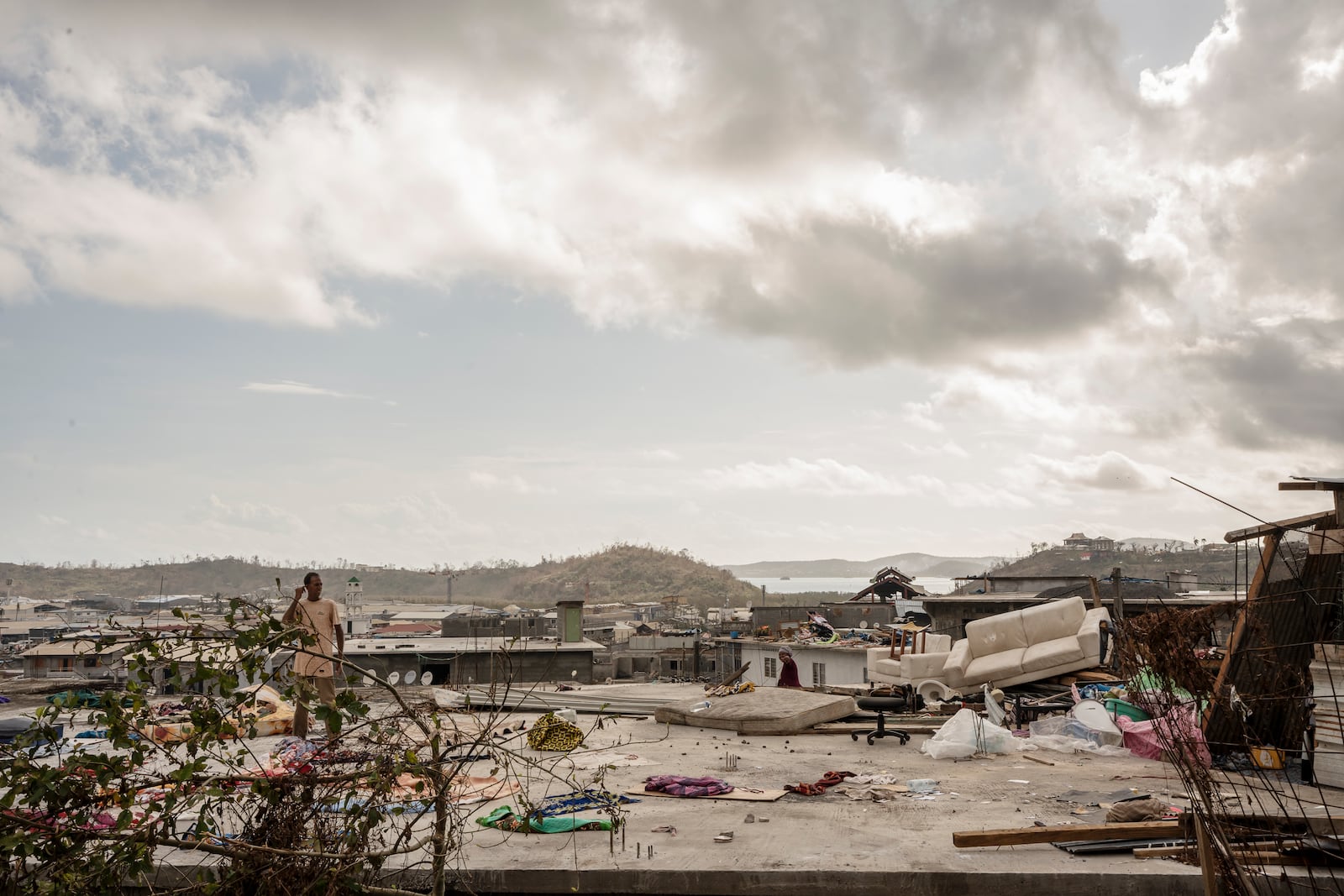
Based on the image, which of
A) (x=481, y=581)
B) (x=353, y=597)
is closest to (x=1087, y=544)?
(x=353, y=597)

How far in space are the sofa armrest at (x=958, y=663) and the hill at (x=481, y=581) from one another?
9410 centimetres

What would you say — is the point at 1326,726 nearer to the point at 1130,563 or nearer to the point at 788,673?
the point at 788,673

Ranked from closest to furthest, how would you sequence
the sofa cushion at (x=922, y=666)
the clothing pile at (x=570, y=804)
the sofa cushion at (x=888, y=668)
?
the clothing pile at (x=570, y=804) < the sofa cushion at (x=922, y=666) < the sofa cushion at (x=888, y=668)

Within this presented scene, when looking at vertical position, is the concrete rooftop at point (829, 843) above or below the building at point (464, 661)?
above

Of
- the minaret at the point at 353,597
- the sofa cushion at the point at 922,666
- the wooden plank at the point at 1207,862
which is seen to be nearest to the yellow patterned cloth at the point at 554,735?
the wooden plank at the point at 1207,862

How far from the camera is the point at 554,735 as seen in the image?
987 cm

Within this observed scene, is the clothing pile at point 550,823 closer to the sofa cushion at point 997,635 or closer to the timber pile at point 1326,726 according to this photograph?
the timber pile at point 1326,726

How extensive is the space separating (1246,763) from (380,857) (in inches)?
317

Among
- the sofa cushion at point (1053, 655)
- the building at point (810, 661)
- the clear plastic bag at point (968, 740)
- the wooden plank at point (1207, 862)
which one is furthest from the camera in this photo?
the building at point (810, 661)

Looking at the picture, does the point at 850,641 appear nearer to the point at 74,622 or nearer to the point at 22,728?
the point at 22,728

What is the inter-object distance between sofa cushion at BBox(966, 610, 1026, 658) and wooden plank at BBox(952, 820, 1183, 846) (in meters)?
9.55

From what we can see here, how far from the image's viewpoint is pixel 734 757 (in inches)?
392

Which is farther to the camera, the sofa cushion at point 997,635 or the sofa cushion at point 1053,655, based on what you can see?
the sofa cushion at point 997,635

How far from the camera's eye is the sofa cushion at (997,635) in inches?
613
